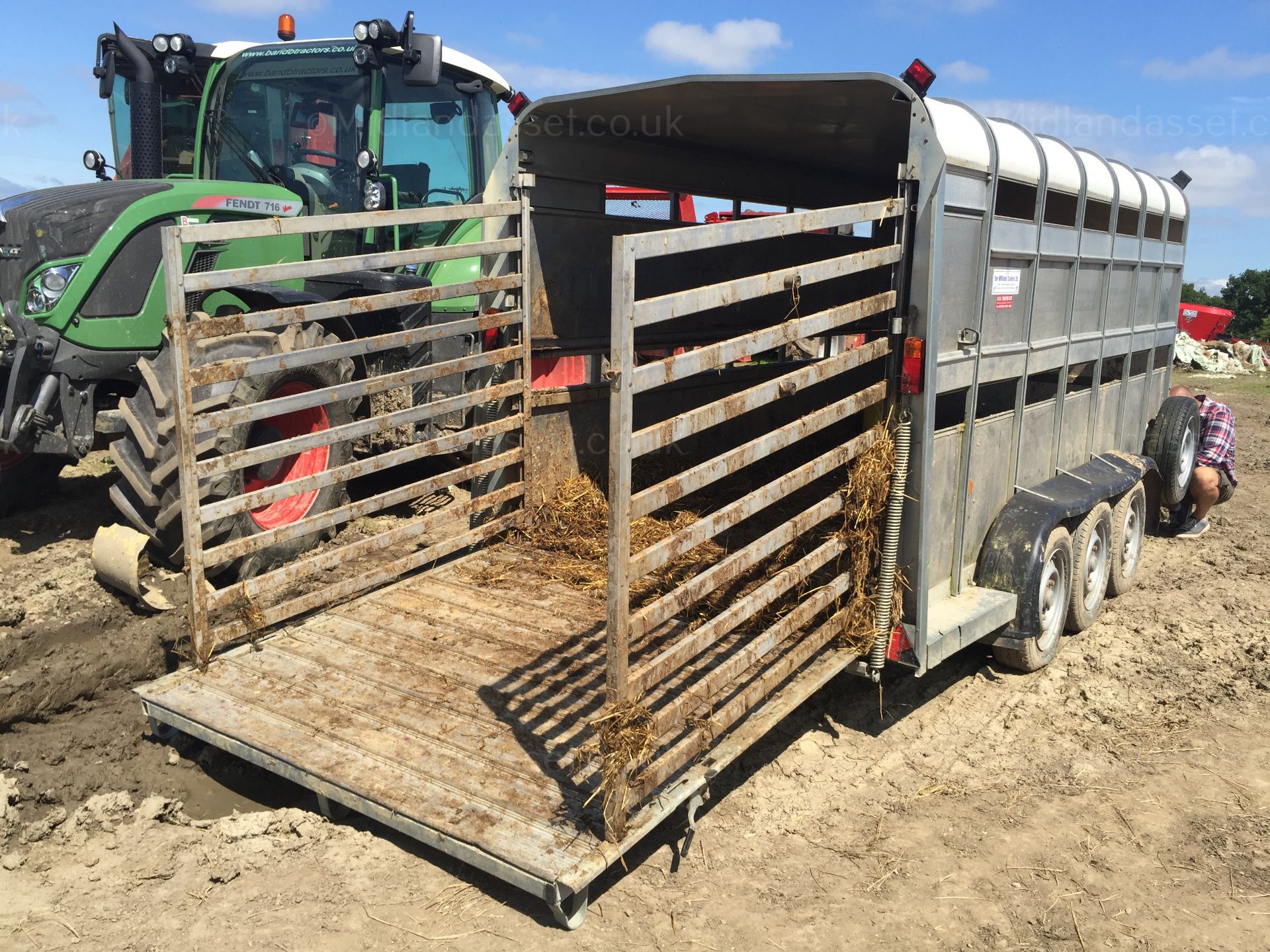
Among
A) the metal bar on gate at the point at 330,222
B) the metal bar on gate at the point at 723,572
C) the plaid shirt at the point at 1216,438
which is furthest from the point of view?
the plaid shirt at the point at 1216,438

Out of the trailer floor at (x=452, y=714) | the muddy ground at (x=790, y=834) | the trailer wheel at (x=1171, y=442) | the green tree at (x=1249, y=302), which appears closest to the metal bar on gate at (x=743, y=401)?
the trailer floor at (x=452, y=714)

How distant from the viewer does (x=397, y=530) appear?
5266mm

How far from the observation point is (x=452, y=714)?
13.2ft

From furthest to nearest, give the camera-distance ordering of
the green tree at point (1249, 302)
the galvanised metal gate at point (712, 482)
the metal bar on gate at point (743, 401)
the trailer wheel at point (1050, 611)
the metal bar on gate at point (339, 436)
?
the green tree at point (1249, 302) < the trailer wheel at point (1050, 611) < the metal bar on gate at point (339, 436) < the metal bar on gate at point (743, 401) < the galvanised metal gate at point (712, 482)

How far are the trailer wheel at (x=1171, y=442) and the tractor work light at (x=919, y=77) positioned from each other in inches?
193

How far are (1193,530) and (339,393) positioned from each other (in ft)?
23.9

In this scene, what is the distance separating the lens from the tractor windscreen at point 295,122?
7.24 meters

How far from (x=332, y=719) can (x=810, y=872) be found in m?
1.90

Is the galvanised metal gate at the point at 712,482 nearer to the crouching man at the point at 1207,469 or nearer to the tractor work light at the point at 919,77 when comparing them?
the tractor work light at the point at 919,77

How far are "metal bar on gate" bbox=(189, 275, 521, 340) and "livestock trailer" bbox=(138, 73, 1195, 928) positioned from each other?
0.02 m

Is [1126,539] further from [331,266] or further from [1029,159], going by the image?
[331,266]

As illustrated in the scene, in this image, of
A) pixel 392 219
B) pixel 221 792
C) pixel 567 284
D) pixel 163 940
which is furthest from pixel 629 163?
pixel 163 940

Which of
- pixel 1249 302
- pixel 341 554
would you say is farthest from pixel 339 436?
pixel 1249 302

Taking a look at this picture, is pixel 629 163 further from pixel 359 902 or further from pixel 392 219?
pixel 359 902
